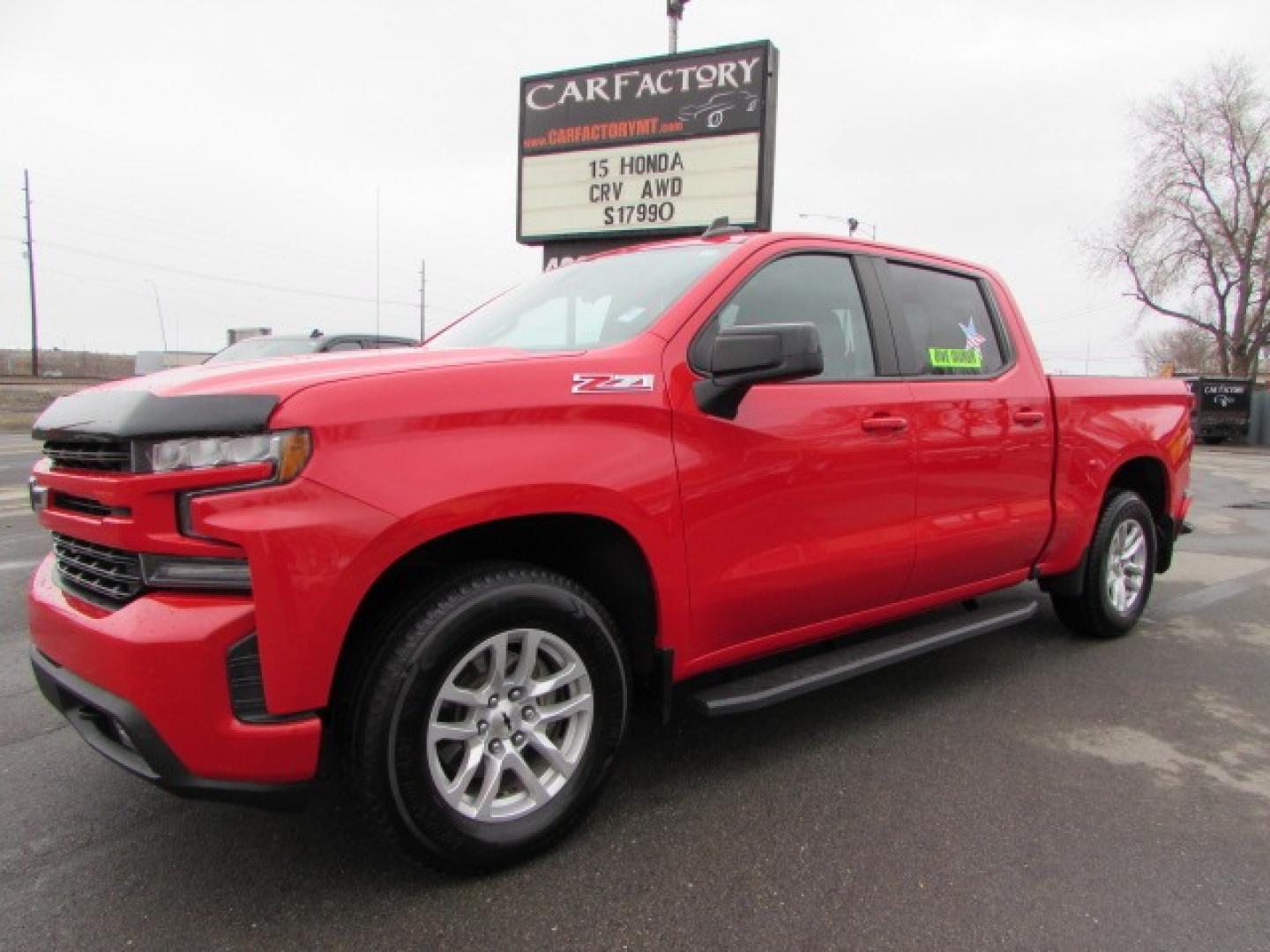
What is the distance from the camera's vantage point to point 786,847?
254cm

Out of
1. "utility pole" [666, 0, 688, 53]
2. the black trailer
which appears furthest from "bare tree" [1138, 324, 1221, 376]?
"utility pole" [666, 0, 688, 53]

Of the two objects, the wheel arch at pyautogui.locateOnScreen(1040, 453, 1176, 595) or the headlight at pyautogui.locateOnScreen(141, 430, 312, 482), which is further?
the wheel arch at pyautogui.locateOnScreen(1040, 453, 1176, 595)

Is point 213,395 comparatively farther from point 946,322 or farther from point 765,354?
point 946,322

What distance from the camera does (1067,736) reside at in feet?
11.1

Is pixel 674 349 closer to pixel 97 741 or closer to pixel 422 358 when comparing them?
pixel 422 358

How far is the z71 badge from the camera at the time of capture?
2.46 metres

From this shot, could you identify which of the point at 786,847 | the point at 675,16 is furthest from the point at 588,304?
the point at 675,16

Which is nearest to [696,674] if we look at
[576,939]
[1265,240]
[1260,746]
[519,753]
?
[519,753]

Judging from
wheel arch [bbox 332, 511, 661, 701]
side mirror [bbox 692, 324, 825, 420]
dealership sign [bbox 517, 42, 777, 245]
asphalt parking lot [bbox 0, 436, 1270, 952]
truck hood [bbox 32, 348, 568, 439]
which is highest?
dealership sign [bbox 517, 42, 777, 245]

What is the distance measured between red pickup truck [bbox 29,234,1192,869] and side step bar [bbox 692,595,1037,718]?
0.07 feet

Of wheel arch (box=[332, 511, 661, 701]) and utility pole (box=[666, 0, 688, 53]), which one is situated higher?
utility pole (box=[666, 0, 688, 53])

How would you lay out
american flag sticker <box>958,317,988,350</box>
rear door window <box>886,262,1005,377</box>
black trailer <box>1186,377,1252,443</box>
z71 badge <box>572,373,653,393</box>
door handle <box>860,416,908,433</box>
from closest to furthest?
z71 badge <box>572,373,653,393</box>, door handle <box>860,416,908,433</box>, rear door window <box>886,262,1005,377</box>, american flag sticker <box>958,317,988,350</box>, black trailer <box>1186,377,1252,443</box>

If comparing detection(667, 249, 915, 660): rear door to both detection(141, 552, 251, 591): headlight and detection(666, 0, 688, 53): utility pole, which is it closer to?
detection(141, 552, 251, 591): headlight

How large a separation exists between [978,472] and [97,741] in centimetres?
321
